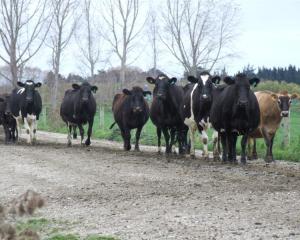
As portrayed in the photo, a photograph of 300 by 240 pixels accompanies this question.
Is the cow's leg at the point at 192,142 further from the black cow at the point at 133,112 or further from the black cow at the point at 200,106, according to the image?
the black cow at the point at 133,112

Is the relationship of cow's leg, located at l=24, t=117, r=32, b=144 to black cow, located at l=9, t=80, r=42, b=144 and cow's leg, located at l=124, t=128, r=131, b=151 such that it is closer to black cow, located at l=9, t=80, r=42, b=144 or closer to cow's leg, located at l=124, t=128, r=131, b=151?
black cow, located at l=9, t=80, r=42, b=144

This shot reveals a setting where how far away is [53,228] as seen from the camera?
7.63 m

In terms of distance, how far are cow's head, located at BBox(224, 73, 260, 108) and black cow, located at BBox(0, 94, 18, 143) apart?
35.9ft

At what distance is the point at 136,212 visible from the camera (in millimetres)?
8391

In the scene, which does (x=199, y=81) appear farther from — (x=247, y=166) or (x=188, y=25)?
(x=188, y=25)

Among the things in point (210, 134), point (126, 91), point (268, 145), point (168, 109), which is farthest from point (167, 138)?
point (210, 134)

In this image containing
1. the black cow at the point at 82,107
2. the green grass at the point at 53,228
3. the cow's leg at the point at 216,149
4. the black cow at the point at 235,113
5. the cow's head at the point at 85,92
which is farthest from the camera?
the black cow at the point at 82,107

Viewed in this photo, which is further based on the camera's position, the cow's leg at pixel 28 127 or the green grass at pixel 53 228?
the cow's leg at pixel 28 127

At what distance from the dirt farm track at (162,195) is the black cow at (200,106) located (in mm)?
1068

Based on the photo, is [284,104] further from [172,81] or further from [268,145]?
[172,81]

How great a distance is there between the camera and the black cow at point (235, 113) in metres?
14.6

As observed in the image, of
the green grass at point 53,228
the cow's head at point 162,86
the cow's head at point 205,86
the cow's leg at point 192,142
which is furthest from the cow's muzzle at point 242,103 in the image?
the green grass at point 53,228

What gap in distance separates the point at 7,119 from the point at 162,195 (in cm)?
1477

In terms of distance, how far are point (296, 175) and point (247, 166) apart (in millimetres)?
1794
